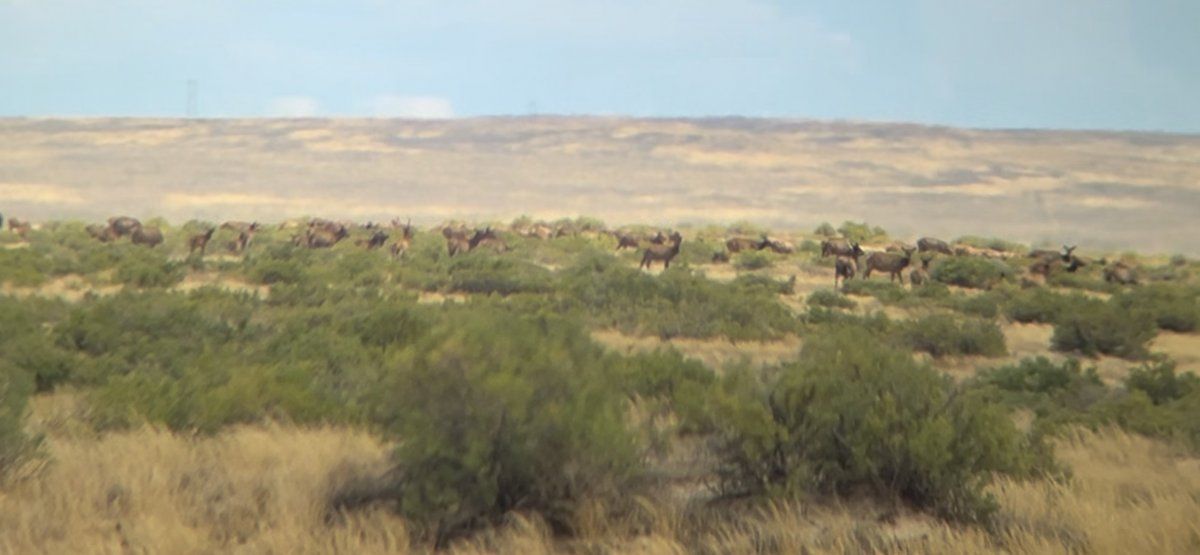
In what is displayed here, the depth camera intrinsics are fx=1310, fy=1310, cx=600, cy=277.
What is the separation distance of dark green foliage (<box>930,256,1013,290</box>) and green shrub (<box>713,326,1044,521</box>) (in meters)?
30.0

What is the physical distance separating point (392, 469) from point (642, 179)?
115 metres

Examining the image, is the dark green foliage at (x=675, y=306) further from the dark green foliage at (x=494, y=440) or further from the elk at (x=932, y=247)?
the elk at (x=932, y=247)

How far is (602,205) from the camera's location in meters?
111

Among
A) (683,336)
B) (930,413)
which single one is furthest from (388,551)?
(683,336)

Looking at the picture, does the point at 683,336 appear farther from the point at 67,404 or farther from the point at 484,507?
the point at 484,507

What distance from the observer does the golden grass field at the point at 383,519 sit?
749 centimetres

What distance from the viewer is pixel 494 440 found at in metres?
8.62

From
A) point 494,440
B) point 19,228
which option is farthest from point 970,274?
point 19,228

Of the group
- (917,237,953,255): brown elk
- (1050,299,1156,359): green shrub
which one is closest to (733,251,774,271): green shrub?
(917,237,953,255): brown elk

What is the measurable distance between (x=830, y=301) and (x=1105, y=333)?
843 cm

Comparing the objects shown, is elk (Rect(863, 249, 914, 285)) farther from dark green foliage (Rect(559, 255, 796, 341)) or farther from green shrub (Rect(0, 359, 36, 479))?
green shrub (Rect(0, 359, 36, 479))

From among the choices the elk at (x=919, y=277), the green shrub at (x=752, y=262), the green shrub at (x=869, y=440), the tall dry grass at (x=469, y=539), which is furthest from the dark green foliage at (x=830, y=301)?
the green shrub at (x=869, y=440)

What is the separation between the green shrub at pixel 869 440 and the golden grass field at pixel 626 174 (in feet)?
254

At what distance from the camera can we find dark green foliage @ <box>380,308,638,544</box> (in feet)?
27.4
